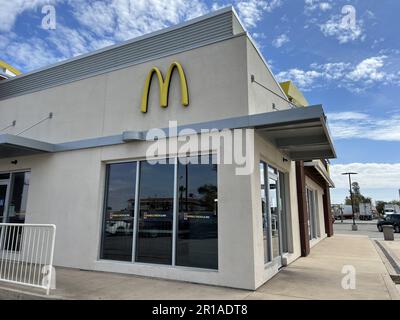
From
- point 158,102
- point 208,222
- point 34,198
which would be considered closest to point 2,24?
point 34,198

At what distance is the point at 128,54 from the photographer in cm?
853

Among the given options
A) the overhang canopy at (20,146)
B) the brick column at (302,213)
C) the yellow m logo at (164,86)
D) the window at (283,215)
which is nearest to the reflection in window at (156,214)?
the yellow m logo at (164,86)

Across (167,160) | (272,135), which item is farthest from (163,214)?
(272,135)

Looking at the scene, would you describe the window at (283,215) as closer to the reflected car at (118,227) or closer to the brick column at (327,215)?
the reflected car at (118,227)

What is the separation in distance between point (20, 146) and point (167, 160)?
14.6 ft

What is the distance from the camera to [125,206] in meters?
7.60

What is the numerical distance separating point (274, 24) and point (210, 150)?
518 centimetres

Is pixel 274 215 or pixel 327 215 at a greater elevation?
pixel 274 215

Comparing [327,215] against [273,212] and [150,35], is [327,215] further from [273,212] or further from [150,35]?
[150,35]

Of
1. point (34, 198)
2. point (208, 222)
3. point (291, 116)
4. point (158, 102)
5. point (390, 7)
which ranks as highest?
point (390, 7)

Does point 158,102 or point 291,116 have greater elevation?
point 158,102

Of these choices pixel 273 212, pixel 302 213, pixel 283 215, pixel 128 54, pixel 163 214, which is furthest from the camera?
pixel 302 213

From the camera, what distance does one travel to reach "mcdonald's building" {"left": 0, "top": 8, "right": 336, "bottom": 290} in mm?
6238
